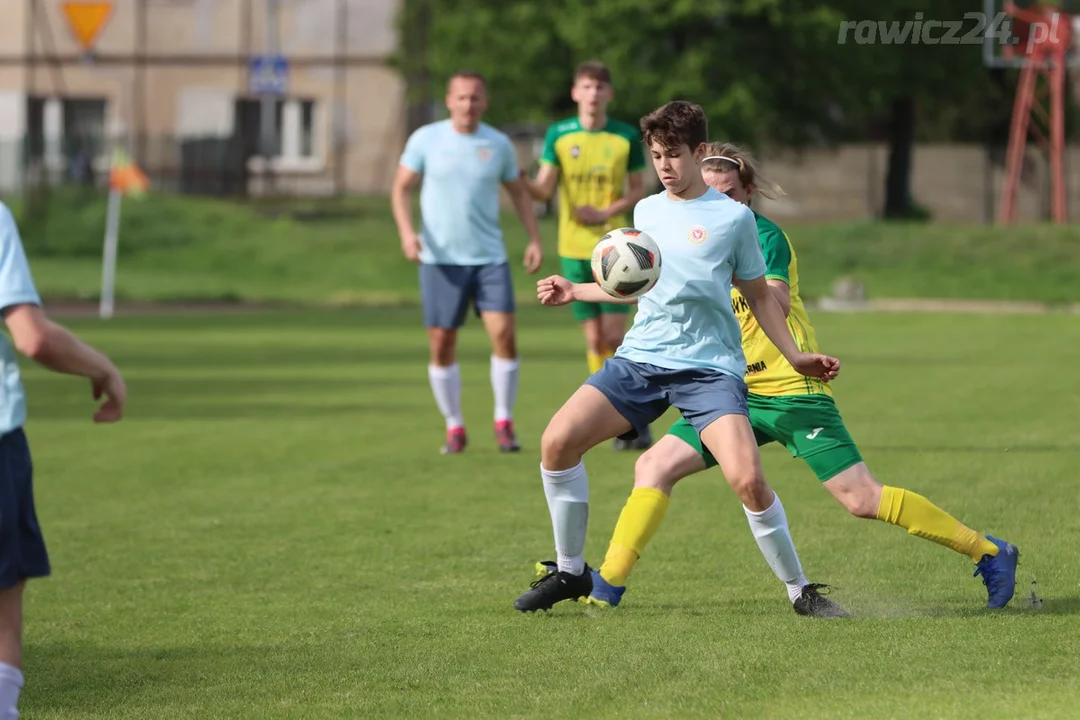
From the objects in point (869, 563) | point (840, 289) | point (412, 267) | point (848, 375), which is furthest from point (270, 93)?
point (869, 563)

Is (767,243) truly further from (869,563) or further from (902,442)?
(902,442)

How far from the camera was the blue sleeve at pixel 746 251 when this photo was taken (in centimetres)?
667

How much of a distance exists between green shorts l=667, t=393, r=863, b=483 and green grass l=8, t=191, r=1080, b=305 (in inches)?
994

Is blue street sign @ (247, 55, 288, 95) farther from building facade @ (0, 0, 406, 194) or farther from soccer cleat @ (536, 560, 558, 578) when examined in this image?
soccer cleat @ (536, 560, 558, 578)

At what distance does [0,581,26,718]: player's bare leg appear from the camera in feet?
15.5

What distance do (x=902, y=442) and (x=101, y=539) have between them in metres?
5.65

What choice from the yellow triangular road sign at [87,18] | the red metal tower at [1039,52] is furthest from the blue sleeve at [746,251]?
the yellow triangular road sign at [87,18]

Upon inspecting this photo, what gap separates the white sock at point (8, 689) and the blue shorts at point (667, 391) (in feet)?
8.87

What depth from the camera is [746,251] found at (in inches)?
263

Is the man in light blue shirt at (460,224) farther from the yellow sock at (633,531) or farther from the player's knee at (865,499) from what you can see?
the player's knee at (865,499)

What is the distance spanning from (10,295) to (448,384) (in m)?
7.87

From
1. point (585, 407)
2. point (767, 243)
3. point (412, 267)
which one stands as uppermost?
point (767, 243)

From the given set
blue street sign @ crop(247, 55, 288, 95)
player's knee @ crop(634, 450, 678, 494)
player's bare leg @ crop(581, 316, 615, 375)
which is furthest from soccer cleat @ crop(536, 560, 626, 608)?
blue street sign @ crop(247, 55, 288, 95)

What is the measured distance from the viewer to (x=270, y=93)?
49469 mm
